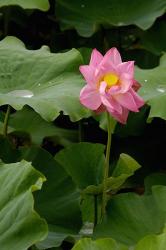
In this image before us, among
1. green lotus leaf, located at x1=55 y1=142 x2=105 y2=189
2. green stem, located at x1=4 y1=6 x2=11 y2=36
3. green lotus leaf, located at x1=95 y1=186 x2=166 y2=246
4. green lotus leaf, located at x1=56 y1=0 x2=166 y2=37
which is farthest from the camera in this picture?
green stem, located at x1=4 y1=6 x2=11 y2=36

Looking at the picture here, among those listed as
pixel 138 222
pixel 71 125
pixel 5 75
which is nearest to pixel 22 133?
pixel 71 125

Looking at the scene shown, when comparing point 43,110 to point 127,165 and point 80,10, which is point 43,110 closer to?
point 127,165

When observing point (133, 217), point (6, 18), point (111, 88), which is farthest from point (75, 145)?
point (6, 18)

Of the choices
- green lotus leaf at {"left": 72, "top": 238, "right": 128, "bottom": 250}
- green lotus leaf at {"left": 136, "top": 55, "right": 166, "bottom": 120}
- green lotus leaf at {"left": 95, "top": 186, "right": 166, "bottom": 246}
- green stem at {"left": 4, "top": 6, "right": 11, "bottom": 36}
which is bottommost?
green stem at {"left": 4, "top": 6, "right": 11, "bottom": 36}

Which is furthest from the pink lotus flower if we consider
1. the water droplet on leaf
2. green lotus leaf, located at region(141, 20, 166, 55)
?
green lotus leaf, located at region(141, 20, 166, 55)

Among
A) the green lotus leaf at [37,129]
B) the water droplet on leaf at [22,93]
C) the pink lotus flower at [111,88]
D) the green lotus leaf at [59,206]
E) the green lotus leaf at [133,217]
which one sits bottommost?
the green lotus leaf at [37,129]

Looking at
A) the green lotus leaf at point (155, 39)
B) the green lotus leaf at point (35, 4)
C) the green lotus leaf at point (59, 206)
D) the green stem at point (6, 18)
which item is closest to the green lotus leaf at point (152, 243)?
the green lotus leaf at point (59, 206)

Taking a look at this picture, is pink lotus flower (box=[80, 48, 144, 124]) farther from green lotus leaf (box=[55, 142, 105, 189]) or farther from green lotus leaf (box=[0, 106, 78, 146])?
green lotus leaf (box=[0, 106, 78, 146])

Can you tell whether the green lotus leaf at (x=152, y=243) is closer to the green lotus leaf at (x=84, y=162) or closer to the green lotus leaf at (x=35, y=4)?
the green lotus leaf at (x=84, y=162)
